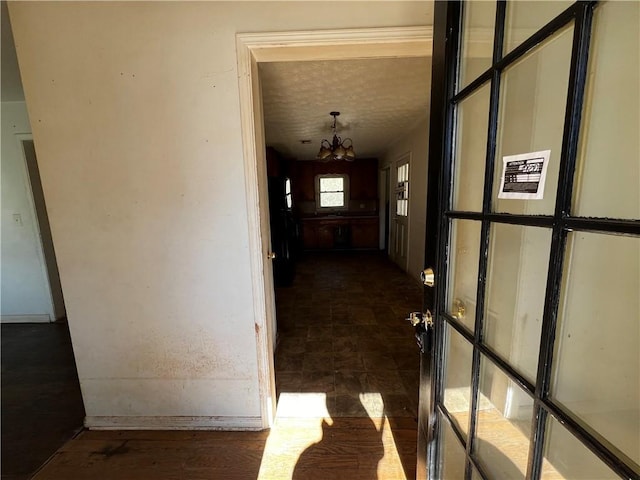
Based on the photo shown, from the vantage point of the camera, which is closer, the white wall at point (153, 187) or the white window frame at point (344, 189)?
the white wall at point (153, 187)

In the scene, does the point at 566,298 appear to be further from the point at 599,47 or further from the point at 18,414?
the point at 18,414

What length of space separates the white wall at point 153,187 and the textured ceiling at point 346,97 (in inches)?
35.6

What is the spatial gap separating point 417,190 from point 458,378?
336 centimetres

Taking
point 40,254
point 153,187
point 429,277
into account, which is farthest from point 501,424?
point 40,254

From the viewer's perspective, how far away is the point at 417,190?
392cm

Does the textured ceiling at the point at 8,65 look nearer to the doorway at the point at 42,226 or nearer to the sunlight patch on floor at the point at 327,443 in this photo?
the doorway at the point at 42,226

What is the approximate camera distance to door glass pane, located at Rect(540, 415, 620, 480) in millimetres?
523

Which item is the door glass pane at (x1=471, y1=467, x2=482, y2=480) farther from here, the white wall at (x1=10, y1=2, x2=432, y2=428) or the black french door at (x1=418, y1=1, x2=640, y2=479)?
the white wall at (x1=10, y1=2, x2=432, y2=428)

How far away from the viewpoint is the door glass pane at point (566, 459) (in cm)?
52

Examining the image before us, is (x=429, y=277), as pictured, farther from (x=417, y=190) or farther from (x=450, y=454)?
(x=417, y=190)

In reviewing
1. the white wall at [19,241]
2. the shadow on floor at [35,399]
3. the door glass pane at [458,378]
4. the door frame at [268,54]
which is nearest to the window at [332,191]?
the white wall at [19,241]

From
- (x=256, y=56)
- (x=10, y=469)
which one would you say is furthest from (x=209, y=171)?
(x=10, y=469)

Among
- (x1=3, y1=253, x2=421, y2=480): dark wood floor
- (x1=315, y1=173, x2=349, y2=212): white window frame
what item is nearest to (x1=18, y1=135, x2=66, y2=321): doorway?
(x1=3, y1=253, x2=421, y2=480): dark wood floor

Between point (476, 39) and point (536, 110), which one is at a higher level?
point (476, 39)
